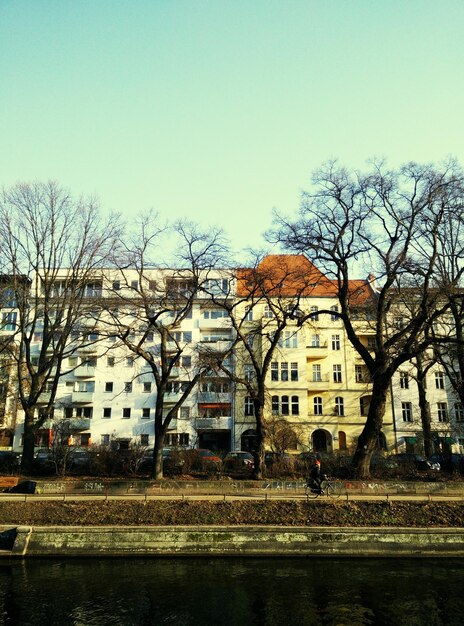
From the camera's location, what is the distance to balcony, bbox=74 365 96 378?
57344 millimetres

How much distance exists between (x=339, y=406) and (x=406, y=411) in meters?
7.30

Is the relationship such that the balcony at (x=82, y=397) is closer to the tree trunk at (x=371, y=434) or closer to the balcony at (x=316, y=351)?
the balcony at (x=316, y=351)

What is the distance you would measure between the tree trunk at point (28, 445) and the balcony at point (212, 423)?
2511 cm

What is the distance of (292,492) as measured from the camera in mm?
25641

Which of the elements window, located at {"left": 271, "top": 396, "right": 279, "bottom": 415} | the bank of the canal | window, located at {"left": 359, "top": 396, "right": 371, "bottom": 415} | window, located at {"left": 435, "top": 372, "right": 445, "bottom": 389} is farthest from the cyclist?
window, located at {"left": 435, "top": 372, "right": 445, "bottom": 389}

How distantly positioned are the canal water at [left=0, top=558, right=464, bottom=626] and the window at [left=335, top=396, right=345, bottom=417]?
37246mm

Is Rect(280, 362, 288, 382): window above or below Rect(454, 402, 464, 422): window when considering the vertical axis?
above

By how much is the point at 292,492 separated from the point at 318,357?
32.7m

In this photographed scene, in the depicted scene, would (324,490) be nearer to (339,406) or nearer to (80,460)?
(80,460)

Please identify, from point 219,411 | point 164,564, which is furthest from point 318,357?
point 164,564

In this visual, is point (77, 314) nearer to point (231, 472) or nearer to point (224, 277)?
point (224, 277)

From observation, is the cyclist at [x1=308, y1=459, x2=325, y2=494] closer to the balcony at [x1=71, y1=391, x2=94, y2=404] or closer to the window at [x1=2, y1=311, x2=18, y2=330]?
the window at [x1=2, y1=311, x2=18, y2=330]

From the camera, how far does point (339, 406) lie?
2212 inches

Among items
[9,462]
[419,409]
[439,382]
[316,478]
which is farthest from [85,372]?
[439,382]
